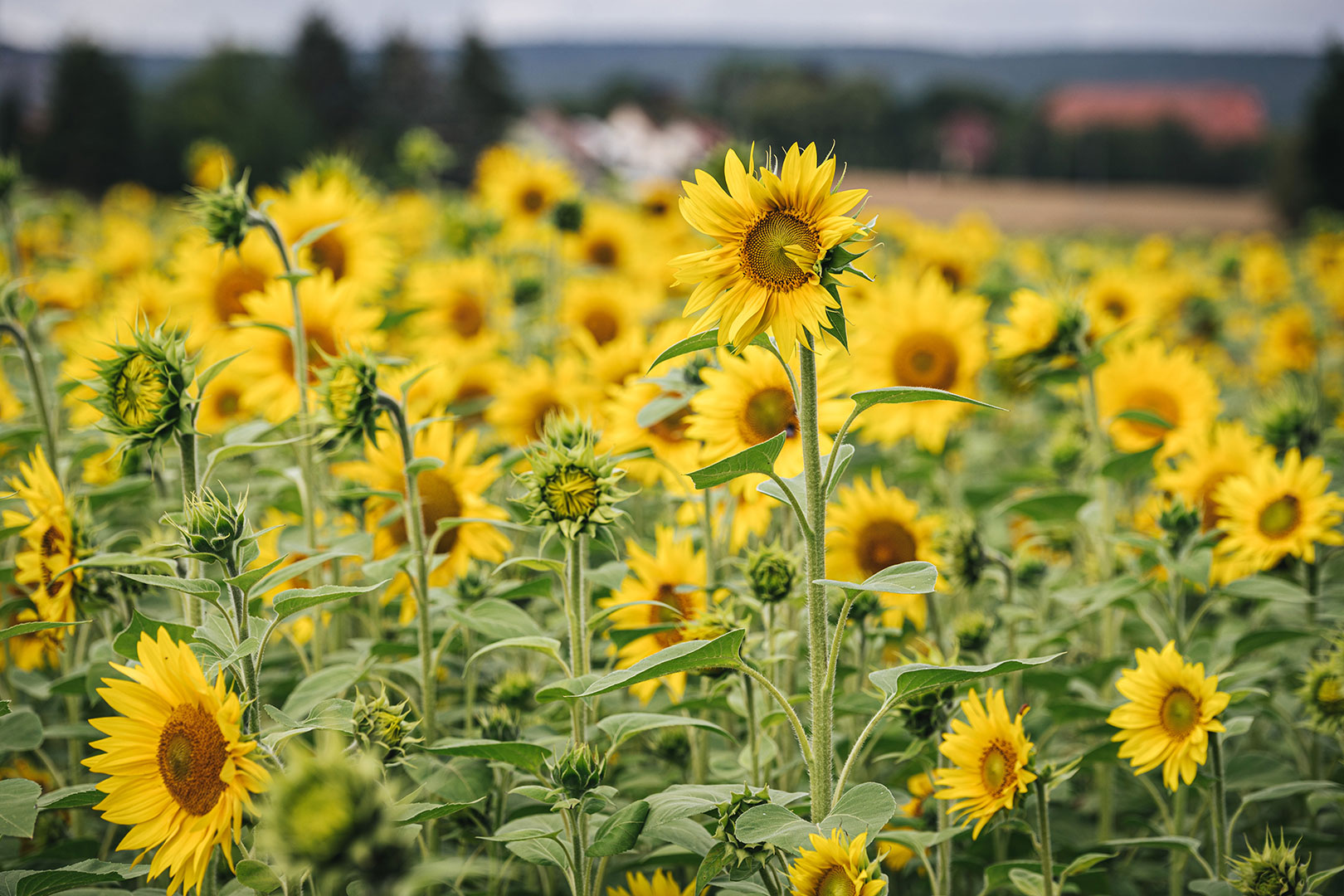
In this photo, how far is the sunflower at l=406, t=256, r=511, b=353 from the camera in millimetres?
3654

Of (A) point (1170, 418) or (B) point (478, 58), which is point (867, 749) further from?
(B) point (478, 58)

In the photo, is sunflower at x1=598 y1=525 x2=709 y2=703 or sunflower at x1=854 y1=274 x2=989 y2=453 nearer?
sunflower at x1=598 y1=525 x2=709 y2=703

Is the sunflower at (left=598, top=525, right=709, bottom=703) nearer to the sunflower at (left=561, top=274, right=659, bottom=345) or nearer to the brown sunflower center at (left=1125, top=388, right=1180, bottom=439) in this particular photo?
the brown sunflower center at (left=1125, top=388, right=1180, bottom=439)

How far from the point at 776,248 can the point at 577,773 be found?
2.41 feet

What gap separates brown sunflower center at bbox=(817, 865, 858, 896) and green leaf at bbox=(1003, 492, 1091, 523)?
1041mm

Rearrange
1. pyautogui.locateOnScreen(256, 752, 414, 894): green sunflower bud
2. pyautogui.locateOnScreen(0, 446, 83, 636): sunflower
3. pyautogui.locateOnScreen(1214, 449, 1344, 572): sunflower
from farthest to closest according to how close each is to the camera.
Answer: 1. pyautogui.locateOnScreen(1214, 449, 1344, 572): sunflower
2. pyautogui.locateOnScreen(0, 446, 83, 636): sunflower
3. pyautogui.locateOnScreen(256, 752, 414, 894): green sunflower bud

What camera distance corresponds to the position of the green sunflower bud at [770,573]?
5.21ft

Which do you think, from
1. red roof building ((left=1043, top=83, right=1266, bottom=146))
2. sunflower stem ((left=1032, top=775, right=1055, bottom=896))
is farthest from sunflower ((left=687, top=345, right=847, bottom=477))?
red roof building ((left=1043, top=83, right=1266, bottom=146))

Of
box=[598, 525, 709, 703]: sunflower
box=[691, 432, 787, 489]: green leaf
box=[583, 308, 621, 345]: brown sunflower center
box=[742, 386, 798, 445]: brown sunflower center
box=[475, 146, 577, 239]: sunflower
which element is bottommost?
box=[598, 525, 709, 703]: sunflower

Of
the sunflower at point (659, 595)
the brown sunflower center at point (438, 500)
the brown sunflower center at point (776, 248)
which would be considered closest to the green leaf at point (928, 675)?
the brown sunflower center at point (776, 248)

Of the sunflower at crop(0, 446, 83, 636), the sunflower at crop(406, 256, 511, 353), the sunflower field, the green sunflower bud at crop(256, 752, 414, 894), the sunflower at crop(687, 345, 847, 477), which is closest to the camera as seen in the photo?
the green sunflower bud at crop(256, 752, 414, 894)

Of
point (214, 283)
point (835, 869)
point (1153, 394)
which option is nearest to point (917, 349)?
point (1153, 394)

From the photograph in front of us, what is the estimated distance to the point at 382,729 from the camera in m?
1.31

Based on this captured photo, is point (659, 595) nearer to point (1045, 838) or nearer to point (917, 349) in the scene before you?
point (1045, 838)
